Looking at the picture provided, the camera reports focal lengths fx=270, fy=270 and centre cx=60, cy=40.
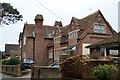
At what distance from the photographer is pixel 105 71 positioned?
16906mm

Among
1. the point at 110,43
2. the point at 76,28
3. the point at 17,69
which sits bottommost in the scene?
the point at 17,69

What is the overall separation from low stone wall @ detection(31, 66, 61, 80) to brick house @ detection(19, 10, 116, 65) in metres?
11.7

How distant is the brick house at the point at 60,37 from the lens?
4641 centimetres

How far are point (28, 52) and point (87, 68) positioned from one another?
139 feet

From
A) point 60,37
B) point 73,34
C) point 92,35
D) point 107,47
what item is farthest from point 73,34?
point 107,47

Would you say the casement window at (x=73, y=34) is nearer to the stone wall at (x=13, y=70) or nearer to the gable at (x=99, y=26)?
the gable at (x=99, y=26)

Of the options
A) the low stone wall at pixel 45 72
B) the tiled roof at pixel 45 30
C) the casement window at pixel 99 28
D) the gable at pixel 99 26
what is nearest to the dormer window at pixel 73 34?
the gable at pixel 99 26

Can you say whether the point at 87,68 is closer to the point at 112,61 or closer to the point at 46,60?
the point at 112,61

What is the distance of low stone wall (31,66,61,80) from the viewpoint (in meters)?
23.2

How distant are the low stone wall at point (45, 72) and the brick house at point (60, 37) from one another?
1166 cm

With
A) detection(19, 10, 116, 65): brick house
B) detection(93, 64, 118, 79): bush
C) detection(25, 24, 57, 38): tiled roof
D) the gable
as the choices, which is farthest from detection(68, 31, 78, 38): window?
detection(93, 64, 118, 79): bush

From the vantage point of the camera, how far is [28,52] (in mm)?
60281

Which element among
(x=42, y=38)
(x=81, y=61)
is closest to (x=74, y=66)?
(x=81, y=61)

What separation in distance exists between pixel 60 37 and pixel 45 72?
2902 centimetres
